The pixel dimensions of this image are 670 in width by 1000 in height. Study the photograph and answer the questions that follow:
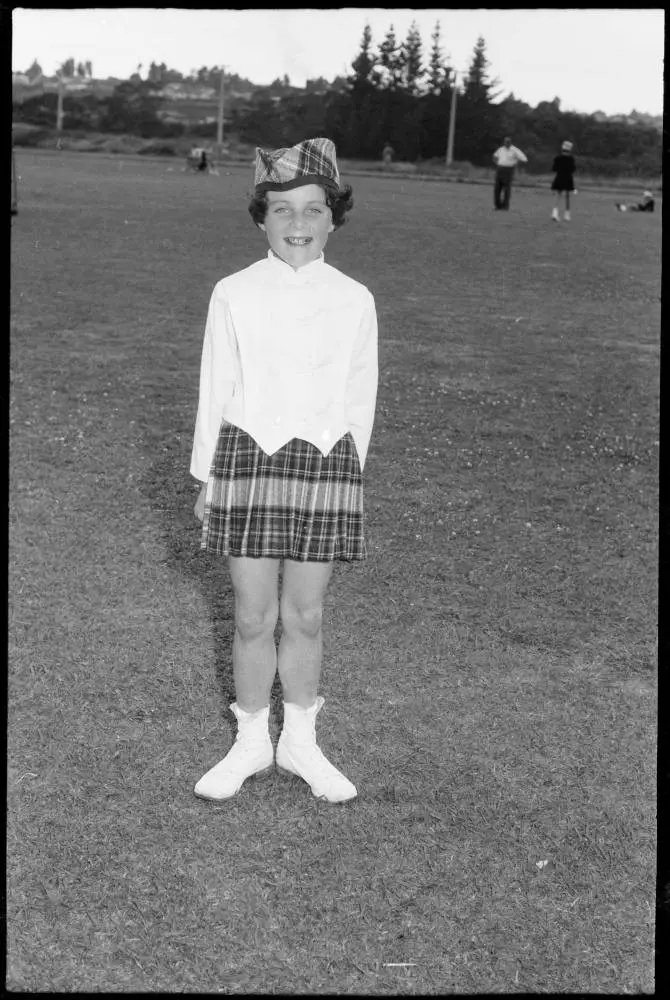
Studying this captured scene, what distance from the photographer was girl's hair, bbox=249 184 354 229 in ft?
11.4

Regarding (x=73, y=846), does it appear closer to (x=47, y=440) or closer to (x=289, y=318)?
(x=289, y=318)

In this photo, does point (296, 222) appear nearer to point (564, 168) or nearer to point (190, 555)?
point (190, 555)

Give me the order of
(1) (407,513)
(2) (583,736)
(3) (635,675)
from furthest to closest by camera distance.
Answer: (1) (407,513)
(3) (635,675)
(2) (583,736)

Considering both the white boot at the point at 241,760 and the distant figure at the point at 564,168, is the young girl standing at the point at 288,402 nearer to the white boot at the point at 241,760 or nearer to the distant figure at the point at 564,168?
the white boot at the point at 241,760

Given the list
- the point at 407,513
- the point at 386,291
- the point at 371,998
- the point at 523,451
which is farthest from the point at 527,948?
the point at 386,291

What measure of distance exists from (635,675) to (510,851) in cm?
144

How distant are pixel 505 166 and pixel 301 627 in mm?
24554

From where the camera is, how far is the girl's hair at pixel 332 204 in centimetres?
348

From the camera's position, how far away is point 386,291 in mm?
14852

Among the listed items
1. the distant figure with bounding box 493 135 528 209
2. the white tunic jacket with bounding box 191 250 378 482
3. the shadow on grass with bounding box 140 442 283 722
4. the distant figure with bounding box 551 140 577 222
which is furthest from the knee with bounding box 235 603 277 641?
the distant figure with bounding box 493 135 528 209

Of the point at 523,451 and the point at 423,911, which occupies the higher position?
the point at 523,451

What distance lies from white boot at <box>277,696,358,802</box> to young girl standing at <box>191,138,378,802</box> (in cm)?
26

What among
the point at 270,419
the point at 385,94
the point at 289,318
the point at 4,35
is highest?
the point at 385,94

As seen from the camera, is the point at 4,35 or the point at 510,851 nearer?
the point at 4,35
